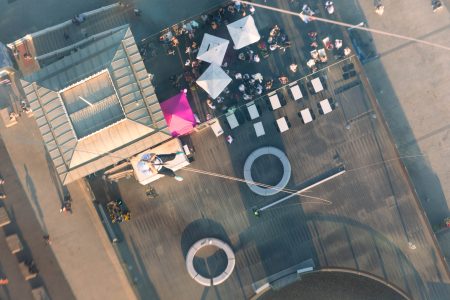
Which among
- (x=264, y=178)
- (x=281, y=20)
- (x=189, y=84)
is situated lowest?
(x=264, y=178)

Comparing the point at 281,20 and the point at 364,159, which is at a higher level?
the point at 281,20

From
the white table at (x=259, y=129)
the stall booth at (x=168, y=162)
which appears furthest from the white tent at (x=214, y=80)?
the stall booth at (x=168, y=162)

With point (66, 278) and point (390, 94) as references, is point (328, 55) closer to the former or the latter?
point (390, 94)

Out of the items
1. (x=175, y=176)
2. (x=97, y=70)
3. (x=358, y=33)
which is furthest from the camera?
(x=358, y=33)

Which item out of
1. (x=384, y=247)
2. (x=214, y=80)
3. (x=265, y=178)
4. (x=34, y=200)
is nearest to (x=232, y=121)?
(x=214, y=80)

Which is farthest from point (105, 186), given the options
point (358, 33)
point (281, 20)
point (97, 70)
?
point (358, 33)

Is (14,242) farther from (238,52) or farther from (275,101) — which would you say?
(275,101)
